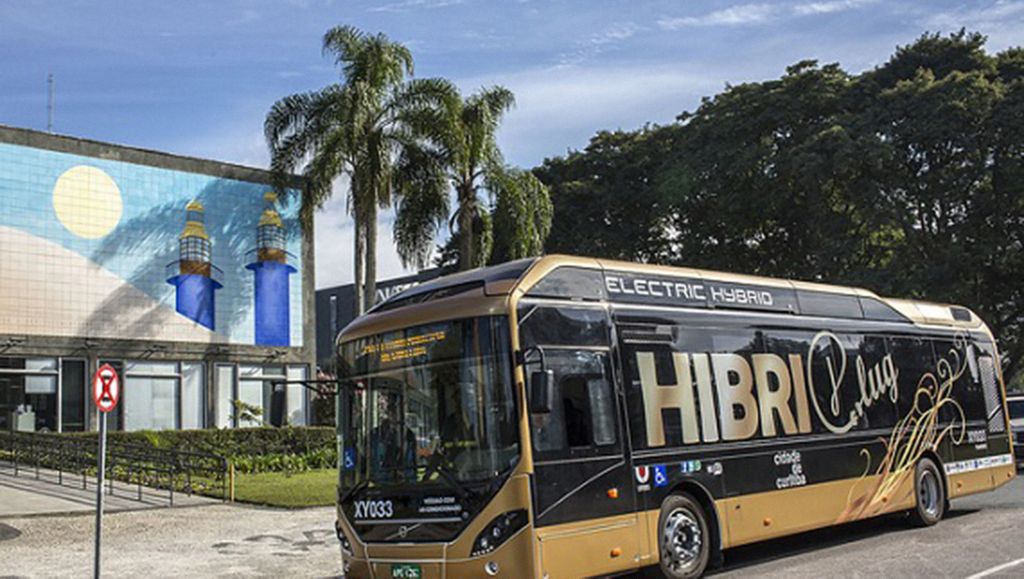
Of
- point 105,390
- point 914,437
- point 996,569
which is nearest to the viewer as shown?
point 996,569

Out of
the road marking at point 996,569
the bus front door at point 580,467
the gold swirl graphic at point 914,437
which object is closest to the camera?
the bus front door at point 580,467

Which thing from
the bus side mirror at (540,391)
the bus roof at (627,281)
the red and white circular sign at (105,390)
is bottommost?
the bus side mirror at (540,391)

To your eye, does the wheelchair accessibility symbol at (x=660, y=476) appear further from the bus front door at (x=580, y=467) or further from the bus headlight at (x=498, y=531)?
the bus headlight at (x=498, y=531)

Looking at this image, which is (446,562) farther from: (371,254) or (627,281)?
(371,254)

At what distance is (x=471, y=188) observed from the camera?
32.1 metres

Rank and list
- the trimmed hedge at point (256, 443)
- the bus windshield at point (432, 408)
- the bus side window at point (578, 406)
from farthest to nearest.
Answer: the trimmed hedge at point (256, 443) → the bus side window at point (578, 406) → the bus windshield at point (432, 408)

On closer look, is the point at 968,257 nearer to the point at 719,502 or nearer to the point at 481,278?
the point at 719,502

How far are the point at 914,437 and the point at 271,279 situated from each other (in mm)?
23873

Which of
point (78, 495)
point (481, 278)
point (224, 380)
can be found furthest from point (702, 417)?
point (224, 380)

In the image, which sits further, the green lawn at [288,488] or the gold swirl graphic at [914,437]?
the green lawn at [288,488]

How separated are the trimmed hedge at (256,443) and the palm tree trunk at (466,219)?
6772 millimetres

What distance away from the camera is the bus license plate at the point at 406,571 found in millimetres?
9562

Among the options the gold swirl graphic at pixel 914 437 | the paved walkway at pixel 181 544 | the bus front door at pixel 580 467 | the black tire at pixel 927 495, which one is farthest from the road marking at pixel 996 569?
the paved walkway at pixel 181 544

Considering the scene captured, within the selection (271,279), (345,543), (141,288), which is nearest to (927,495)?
(345,543)
